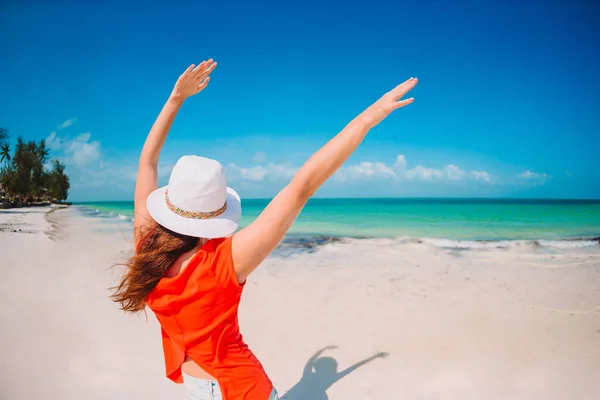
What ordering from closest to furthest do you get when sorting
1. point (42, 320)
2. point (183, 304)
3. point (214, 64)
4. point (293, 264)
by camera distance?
point (183, 304) < point (214, 64) < point (42, 320) < point (293, 264)

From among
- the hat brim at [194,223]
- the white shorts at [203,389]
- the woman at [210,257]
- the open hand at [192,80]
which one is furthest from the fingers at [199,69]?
the white shorts at [203,389]

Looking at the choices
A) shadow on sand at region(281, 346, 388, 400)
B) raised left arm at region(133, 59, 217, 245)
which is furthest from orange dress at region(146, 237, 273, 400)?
shadow on sand at region(281, 346, 388, 400)

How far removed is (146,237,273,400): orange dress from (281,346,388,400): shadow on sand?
7.46 ft

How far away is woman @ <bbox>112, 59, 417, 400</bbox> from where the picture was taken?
1.16 metres

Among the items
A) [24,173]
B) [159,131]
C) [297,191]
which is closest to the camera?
[297,191]

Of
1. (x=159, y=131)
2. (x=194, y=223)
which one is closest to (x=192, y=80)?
(x=159, y=131)

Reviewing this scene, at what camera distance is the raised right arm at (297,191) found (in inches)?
44.5

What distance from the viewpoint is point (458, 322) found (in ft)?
17.3

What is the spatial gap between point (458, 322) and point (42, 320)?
596 cm

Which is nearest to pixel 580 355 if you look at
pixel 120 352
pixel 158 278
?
pixel 158 278

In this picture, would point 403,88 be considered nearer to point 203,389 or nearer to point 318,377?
point 203,389

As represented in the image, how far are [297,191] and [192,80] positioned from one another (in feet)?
3.67

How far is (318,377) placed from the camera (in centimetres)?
384

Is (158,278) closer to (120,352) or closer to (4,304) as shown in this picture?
(120,352)
